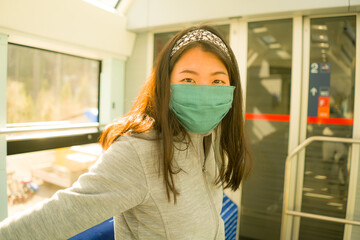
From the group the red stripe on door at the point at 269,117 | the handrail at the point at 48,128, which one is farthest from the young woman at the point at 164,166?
the red stripe on door at the point at 269,117

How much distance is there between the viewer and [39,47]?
2512 mm

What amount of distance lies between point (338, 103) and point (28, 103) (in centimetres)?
302

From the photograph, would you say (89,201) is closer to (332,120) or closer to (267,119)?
(267,119)

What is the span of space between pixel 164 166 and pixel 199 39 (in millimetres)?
519

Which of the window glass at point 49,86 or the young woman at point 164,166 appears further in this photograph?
the window glass at point 49,86

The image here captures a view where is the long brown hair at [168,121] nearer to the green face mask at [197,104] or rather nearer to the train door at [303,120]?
the green face mask at [197,104]

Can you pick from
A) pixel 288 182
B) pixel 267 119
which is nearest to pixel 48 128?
pixel 267 119

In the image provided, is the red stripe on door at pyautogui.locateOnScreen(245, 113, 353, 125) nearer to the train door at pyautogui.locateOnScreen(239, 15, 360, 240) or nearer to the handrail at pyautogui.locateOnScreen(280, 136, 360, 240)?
the train door at pyautogui.locateOnScreen(239, 15, 360, 240)

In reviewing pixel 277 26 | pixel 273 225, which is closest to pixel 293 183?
pixel 273 225

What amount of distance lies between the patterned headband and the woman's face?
0.04 meters

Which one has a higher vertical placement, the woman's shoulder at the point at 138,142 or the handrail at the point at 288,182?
the woman's shoulder at the point at 138,142

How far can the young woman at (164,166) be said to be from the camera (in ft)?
2.41

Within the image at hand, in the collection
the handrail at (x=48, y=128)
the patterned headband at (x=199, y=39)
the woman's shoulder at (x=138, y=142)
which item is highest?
the patterned headband at (x=199, y=39)

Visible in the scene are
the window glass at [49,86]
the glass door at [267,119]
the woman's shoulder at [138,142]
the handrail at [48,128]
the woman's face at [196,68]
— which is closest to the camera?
the woman's shoulder at [138,142]
